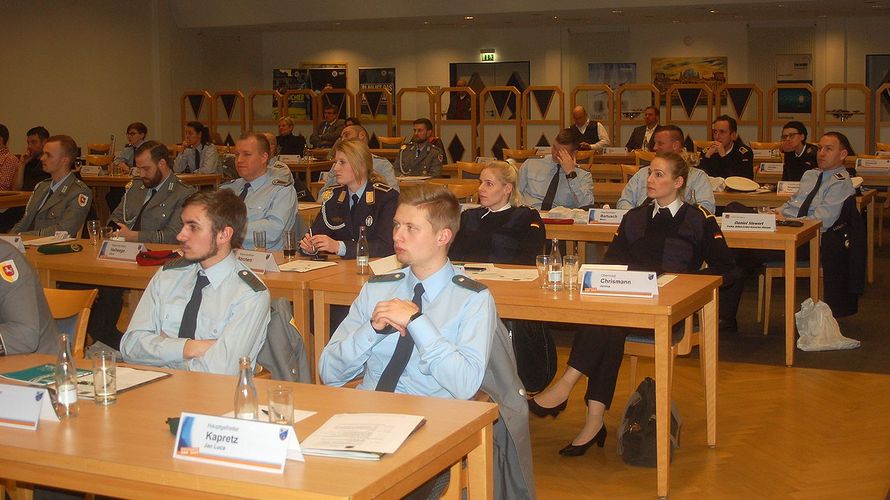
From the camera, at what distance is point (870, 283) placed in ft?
27.0

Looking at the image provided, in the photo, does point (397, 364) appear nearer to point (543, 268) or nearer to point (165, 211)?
point (543, 268)

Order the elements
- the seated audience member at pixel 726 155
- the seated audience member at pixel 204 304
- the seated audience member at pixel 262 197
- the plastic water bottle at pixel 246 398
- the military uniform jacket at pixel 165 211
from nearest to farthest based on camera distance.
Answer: the plastic water bottle at pixel 246 398 → the seated audience member at pixel 204 304 → the seated audience member at pixel 262 197 → the military uniform jacket at pixel 165 211 → the seated audience member at pixel 726 155

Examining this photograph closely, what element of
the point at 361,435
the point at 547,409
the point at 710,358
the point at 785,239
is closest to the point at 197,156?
the point at 785,239

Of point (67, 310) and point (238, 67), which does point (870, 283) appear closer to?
point (67, 310)

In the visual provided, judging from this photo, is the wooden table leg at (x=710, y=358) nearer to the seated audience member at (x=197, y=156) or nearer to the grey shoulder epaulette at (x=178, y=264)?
the grey shoulder epaulette at (x=178, y=264)

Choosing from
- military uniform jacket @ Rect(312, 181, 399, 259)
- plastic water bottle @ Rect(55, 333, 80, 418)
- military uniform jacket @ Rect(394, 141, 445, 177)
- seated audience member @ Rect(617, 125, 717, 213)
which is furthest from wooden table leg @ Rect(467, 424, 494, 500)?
military uniform jacket @ Rect(394, 141, 445, 177)

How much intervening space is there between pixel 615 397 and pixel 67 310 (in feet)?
8.57

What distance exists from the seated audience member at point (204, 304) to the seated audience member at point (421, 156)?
8280 millimetres

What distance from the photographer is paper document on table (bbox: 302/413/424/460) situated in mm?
2146

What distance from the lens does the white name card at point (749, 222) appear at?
589 centimetres

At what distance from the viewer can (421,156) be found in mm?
11867

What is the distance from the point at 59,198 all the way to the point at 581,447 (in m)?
3.77

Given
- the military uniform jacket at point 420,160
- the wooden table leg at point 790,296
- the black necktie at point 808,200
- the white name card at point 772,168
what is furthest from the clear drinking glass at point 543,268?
the military uniform jacket at point 420,160

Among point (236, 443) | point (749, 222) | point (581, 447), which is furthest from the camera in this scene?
point (749, 222)
